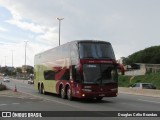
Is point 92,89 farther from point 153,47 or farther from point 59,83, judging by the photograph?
point 153,47

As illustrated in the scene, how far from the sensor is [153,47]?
456 feet

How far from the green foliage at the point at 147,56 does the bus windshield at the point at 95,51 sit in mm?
105217

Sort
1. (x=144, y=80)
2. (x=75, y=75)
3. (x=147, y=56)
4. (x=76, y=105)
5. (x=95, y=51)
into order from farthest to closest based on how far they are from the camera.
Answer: (x=147, y=56)
(x=144, y=80)
(x=75, y=75)
(x=95, y=51)
(x=76, y=105)

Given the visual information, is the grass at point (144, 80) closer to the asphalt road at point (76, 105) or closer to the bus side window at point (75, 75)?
the asphalt road at point (76, 105)

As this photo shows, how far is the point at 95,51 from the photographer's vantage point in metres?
27.2

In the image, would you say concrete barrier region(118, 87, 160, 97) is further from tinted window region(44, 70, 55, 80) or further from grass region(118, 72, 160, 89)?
grass region(118, 72, 160, 89)

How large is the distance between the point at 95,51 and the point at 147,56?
364 feet

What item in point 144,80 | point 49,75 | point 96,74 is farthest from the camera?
point 144,80

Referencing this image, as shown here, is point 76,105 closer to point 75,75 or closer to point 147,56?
point 75,75

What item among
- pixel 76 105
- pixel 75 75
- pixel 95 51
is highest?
pixel 95 51

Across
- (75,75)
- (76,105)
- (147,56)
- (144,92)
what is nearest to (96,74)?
(75,75)

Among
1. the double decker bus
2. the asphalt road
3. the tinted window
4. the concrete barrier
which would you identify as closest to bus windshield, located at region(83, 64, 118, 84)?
the double decker bus

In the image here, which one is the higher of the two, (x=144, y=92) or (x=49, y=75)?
(x=49, y=75)

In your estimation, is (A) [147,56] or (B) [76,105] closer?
(B) [76,105]
